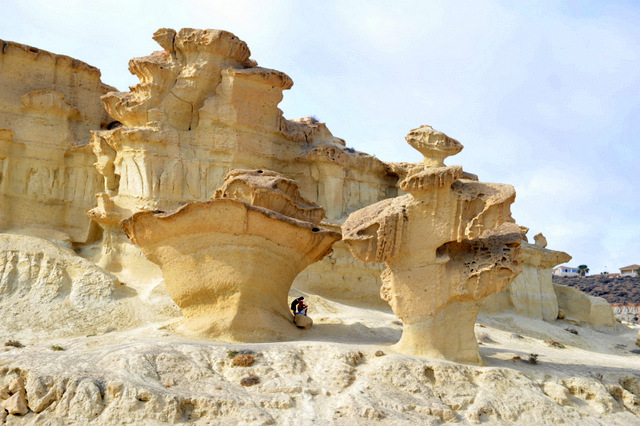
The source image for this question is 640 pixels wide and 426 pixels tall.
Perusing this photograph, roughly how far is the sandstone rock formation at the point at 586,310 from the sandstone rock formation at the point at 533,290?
1382mm

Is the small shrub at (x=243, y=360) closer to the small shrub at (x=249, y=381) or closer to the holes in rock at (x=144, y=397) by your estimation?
the small shrub at (x=249, y=381)

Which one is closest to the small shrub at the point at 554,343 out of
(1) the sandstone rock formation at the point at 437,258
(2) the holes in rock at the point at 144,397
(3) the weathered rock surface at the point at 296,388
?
(3) the weathered rock surface at the point at 296,388

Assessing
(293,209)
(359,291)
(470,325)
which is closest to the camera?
(470,325)

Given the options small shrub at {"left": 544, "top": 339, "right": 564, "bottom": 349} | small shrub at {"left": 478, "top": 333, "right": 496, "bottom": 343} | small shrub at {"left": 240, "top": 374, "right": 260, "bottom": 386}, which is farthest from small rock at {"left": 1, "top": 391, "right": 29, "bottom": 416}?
small shrub at {"left": 544, "top": 339, "right": 564, "bottom": 349}

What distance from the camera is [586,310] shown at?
2508cm

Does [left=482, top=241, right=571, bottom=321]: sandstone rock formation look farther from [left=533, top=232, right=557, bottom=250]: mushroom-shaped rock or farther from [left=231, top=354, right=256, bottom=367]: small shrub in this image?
[left=231, top=354, right=256, bottom=367]: small shrub

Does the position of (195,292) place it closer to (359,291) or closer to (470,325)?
(470,325)

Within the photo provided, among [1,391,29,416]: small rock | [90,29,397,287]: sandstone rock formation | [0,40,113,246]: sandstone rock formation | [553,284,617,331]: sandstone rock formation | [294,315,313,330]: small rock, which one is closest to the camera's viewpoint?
[1,391,29,416]: small rock

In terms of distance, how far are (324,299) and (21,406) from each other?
36.1 ft

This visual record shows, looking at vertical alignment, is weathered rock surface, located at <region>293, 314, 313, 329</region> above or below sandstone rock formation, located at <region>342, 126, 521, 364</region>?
below

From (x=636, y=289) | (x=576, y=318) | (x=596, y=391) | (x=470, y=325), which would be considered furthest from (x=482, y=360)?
(x=636, y=289)

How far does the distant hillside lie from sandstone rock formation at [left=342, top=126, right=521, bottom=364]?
4148 centimetres

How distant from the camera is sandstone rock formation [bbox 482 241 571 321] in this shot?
74.3 feet

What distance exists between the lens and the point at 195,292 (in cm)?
1360
